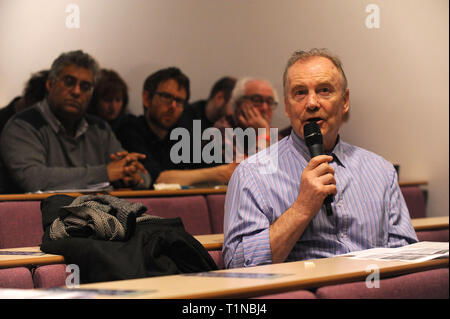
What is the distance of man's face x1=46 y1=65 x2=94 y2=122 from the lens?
2.55 m

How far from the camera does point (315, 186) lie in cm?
136

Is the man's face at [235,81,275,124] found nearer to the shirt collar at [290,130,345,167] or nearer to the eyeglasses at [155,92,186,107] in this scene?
the eyeglasses at [155,92,186,107]

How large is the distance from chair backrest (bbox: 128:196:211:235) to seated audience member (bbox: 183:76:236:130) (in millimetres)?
899

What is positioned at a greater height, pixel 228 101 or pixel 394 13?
pixel 394 13

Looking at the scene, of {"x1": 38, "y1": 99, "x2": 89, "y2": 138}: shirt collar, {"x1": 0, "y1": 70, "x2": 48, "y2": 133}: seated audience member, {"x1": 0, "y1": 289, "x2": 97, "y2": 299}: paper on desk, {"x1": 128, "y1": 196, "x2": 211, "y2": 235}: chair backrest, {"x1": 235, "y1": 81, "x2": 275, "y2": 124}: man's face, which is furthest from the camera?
{"x1": 235, "y1": 81, "x2": 275, "y2": 124}: man's face

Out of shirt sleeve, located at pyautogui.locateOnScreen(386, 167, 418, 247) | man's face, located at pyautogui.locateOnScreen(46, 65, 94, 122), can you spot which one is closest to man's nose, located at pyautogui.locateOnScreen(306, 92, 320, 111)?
shirt sleeve, located at pyautogui.locateOnScreen(386, 167, 418, 247)

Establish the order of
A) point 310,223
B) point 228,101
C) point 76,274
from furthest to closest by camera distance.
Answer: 1. point 228,101
2. point 310,223
3. point 76,274

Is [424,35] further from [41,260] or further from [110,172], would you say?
[41,260]

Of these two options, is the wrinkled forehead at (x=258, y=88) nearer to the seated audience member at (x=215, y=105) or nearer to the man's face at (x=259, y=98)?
the man's face at (x=259, y=98)

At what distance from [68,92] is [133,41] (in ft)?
1.92

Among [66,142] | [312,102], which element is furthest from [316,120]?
[66,142]
